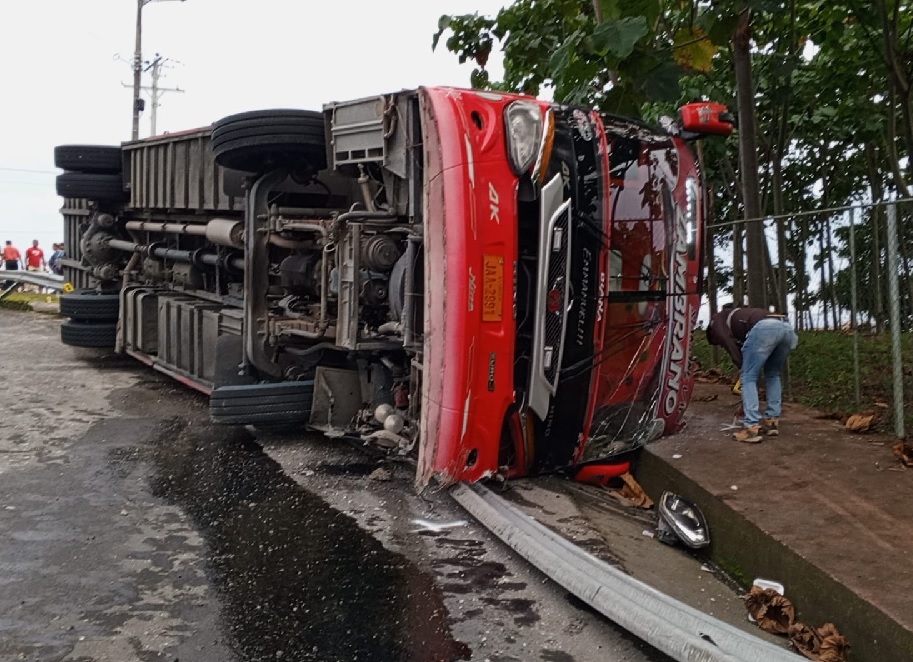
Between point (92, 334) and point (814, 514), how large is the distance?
8.85m

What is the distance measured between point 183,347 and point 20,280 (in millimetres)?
13220

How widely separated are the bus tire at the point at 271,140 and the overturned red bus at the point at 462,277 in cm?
2

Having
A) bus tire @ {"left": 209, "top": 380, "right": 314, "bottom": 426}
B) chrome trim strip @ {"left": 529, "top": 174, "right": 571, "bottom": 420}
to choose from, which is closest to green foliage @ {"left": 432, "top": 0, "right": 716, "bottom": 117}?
chrome trim strip @ {"left": 529, "top": 174, "right": 571, "bottom": 420}

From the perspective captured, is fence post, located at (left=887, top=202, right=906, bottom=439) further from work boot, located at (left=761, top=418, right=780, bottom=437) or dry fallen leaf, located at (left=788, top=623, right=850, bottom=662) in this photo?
dry fallen leaf, located at (left=788, top=623, right=850, bottom=662)

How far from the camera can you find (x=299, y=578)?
14.2 feet

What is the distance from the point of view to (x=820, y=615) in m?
3.76

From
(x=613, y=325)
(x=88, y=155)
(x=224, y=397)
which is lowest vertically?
(x=224, y=397)

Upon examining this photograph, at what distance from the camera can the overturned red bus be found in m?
5.07

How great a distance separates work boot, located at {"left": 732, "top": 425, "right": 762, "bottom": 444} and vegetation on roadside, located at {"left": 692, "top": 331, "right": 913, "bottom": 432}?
3.07 feet

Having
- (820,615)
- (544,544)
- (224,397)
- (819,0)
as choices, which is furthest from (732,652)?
(819,0)

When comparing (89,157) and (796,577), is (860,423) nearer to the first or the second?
(796,577)

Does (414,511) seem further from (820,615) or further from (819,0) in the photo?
(819,0)

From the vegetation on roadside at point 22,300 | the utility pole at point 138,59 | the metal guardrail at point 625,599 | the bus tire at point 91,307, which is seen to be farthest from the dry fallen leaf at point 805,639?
the utility pole at point 138,59

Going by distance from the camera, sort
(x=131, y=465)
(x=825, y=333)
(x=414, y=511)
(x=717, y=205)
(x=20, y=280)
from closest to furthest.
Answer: (x=414, y=511)
(x=131, y=465)
(x=825, y=333)
(x=717, y=205)
(x=20, y=280)
